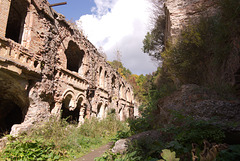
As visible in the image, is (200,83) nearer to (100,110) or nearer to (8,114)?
(100,110)

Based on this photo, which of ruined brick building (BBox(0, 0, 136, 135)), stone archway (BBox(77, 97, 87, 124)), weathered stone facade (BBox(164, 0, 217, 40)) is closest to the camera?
ruined brick building (BBox(0, 0, 136, 135))

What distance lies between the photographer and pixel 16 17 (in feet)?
32.7

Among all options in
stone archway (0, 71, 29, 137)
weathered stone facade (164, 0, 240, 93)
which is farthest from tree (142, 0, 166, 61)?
stone archway (0, 71, 29, 137)

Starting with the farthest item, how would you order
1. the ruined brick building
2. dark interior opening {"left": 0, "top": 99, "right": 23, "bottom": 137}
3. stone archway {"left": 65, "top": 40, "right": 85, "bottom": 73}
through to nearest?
stone archway {"left": 65, "top": 40, "right": 85, "bottom": 73} < dark interior opening {"left": 0, "top": 99, "right": 23, "bottom": 137} < the ruined brick building

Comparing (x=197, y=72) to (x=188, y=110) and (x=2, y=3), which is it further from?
(x=2, y=3)

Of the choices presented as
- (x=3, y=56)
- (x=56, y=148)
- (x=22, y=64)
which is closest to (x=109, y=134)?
(x=56, y=148)

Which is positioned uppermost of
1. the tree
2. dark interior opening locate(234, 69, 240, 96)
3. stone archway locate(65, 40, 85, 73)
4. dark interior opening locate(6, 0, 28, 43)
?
the tree

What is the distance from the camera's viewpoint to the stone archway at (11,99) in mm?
6804

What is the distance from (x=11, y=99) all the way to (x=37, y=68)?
2213 mm

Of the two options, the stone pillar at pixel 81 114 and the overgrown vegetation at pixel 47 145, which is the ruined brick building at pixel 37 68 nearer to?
the stone pillar at pixel 81 114

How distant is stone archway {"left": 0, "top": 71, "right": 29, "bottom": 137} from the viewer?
680 centimetres

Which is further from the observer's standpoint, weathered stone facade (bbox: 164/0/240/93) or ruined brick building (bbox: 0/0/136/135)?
ruined brick building (bbox: 0/0/136/135)

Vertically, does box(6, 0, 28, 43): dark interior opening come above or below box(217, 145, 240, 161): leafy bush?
above

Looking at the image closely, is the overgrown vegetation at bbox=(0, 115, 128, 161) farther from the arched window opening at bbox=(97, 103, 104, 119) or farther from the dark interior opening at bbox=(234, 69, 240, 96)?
the arched window opening at bbox=(97, 103, 104, 119)
